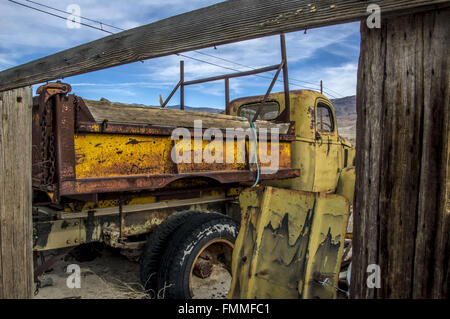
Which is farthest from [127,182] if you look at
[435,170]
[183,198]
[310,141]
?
→ [310,141]

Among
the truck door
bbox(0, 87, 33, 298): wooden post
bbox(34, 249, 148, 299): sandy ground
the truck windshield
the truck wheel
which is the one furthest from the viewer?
the truck windshield

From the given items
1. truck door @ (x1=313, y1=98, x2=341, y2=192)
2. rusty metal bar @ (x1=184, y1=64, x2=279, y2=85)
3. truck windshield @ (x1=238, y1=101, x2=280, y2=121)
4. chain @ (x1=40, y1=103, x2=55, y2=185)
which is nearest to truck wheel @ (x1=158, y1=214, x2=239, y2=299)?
chain @ (x1=40, y1=103, x2=55, y2=185)

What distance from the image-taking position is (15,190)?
1.69 metres

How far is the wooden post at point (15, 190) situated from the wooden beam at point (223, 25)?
19.8 inches

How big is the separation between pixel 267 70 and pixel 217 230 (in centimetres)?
219

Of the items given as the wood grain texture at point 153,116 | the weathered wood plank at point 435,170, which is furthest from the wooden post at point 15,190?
the weathered wood plank at point 435,170

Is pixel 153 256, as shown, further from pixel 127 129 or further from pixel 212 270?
pixel 127 129

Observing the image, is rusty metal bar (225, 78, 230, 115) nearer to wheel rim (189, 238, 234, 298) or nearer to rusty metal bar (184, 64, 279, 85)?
rusty metal bar (184, 64, 279, 85)

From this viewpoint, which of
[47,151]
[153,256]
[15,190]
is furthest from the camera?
[153,256]

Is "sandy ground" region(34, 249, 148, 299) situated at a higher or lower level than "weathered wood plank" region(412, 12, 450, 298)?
lower

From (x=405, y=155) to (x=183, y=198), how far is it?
2448 millimetres

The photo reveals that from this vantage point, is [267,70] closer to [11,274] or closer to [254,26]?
[254,26]

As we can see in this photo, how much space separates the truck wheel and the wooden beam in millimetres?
1671

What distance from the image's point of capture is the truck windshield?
5.00m
